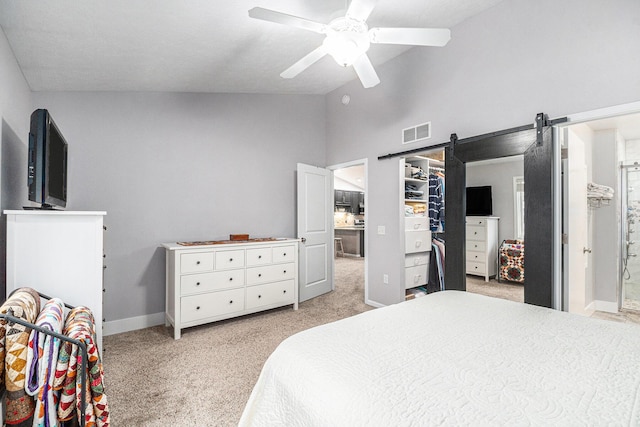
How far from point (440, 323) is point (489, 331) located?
193 millimetres

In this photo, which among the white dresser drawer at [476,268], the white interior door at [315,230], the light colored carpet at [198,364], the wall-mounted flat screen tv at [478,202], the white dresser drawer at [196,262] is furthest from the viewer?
the white interior door at [315,230]

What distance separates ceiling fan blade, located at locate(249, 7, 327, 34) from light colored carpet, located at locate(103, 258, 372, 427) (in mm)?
2302

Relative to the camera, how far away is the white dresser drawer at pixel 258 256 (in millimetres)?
3412

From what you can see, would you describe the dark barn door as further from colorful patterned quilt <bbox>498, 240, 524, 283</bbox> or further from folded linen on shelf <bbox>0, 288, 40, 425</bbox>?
folded linen on shelf <bbox>0, 288, 40, 425</bbox>

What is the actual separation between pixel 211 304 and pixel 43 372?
74.0 inches

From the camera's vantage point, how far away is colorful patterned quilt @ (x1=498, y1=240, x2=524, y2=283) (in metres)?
2.53

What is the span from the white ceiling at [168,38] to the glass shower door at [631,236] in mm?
2908

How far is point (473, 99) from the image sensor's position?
274 cm

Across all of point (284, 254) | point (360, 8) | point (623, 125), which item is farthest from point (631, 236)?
point (360, 8)

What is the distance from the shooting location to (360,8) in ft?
5.42

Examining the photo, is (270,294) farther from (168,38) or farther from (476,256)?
(168,38)

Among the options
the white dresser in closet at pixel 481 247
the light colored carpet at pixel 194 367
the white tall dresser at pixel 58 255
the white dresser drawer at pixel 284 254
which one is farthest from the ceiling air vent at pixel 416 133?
the white tall dresser at pixel 58 255

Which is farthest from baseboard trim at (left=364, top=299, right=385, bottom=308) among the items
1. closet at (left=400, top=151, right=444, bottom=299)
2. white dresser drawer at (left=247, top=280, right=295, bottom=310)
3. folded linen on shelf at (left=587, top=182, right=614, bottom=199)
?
folded linen on shelf at (left=587, top=182, right=614, bottom=199)

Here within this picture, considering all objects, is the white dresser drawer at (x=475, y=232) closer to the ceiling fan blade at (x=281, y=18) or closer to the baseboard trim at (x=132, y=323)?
the ceiling fan blade at (x=281, y=18)
